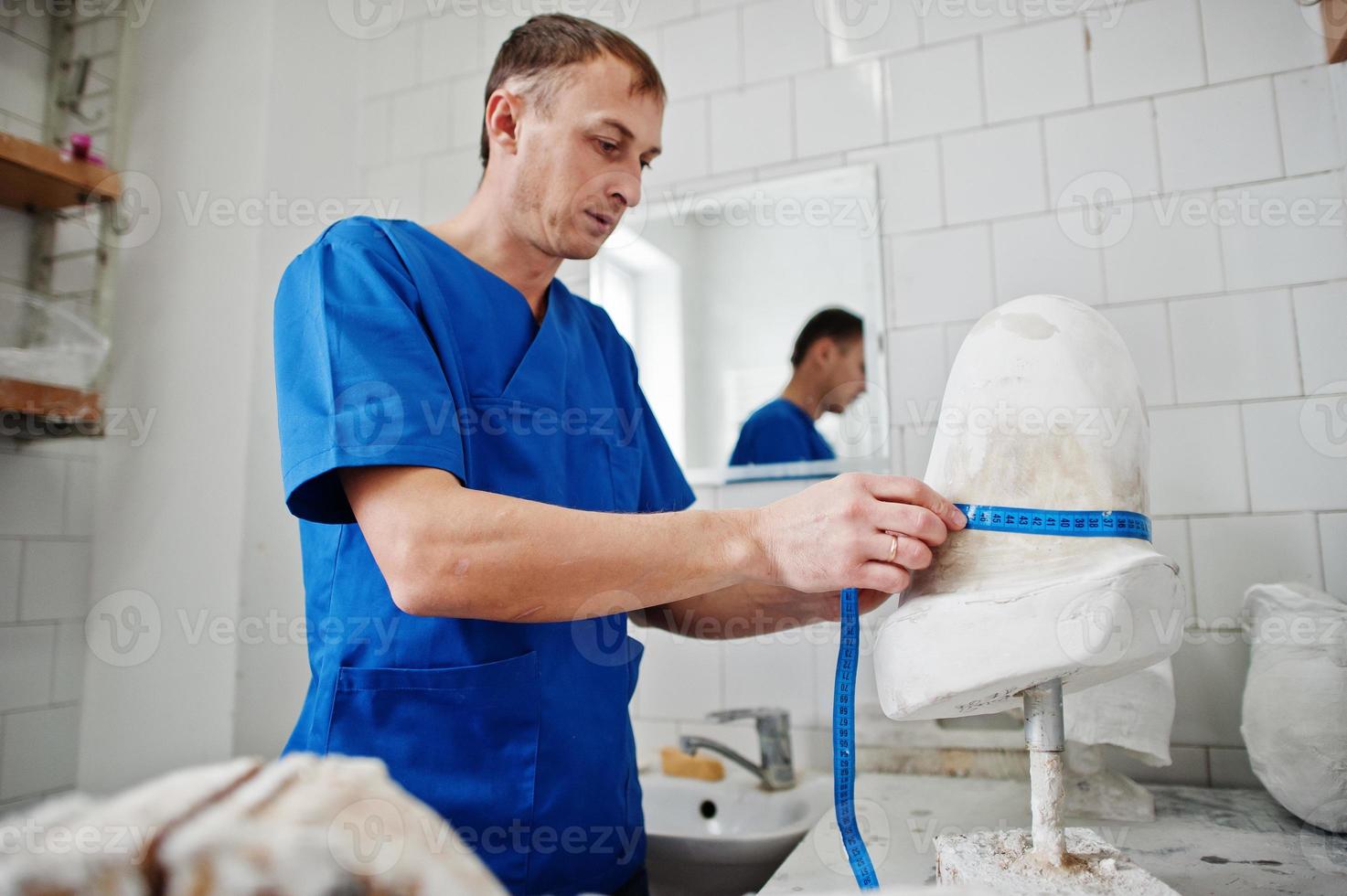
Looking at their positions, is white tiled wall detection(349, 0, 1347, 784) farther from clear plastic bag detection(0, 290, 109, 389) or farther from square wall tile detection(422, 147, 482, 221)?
clear plastic bag detection(0, 290, 109, 389)

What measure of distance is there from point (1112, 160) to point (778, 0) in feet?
2.40

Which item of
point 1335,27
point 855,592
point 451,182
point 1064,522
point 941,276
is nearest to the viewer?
point 1064,522

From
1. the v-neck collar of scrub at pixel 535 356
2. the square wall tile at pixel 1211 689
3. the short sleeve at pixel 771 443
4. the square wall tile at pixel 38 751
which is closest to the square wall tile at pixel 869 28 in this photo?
the short sleeve at pixel 771 443

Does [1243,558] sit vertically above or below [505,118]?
below

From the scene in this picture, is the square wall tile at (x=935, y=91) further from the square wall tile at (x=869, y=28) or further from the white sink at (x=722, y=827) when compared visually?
the white sink at (x=722, y=827)

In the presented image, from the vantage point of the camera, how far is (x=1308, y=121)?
1313 millimetres

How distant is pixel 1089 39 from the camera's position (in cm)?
145

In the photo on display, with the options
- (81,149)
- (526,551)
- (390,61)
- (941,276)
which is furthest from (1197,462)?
(81,149)

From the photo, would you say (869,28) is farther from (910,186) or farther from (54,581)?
(54,581)

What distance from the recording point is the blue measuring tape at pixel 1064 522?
→ 0.65 m

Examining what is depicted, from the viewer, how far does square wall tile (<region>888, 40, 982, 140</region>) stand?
1526 millimetres

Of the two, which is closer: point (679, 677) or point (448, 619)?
point (448, 619)

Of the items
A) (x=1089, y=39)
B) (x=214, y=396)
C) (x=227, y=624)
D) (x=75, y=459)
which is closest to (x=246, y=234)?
(x=214, y=396)

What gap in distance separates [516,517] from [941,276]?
1.06 metres
